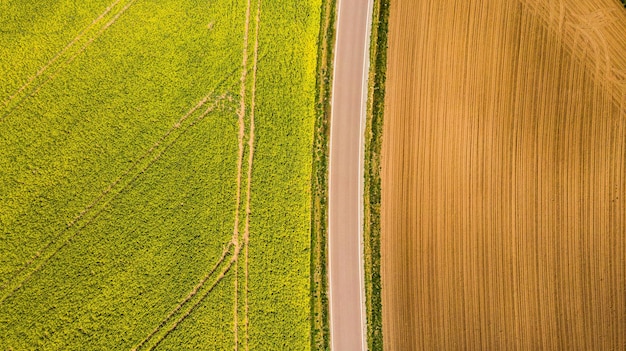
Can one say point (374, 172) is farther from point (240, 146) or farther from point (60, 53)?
point (60, 53)

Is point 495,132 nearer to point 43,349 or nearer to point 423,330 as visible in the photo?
point 423,330

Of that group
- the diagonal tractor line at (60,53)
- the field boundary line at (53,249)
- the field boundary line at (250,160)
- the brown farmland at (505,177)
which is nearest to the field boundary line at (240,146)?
the field boundary line at (250,160)

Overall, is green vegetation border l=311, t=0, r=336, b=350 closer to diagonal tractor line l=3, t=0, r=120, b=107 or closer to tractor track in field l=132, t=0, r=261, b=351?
tractor track in field l=132, t=0, r=261, b=351

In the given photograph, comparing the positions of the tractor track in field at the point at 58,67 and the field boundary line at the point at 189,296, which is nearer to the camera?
the field boundary line at the point at 189,296

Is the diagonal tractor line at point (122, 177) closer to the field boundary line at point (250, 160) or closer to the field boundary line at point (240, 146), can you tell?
the field boundary line at point (240, 146)

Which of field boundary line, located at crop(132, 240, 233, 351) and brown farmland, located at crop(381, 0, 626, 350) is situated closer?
field boundary line, located at crop(132, 240, 233, 351)

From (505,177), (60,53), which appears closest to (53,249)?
(60,53)

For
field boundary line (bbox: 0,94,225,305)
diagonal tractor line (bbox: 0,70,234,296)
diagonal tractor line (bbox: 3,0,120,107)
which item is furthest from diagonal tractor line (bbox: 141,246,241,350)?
diagonal tractor line (bbox: 3,0,120,107)
